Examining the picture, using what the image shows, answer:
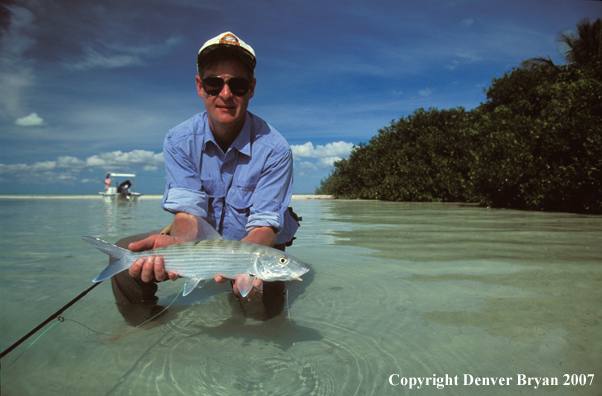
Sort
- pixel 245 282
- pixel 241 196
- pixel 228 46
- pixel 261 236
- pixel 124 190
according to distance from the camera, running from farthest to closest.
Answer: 1. pixel 124 190
2. pixel 241 196
3. pixel 228 46
4. pixel 261 236
5. pixel 245 282

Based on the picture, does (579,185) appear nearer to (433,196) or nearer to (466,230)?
(466,230)

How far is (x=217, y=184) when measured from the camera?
10.7 ft

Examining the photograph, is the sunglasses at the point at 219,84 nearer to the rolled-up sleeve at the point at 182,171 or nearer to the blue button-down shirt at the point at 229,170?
the blue button-down shirt at the point at 229,170

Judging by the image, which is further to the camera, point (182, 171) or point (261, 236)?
point (182, 171)

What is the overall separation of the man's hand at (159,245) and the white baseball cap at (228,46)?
1.44 m

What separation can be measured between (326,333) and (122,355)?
1.33 meters

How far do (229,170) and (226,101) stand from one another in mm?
665

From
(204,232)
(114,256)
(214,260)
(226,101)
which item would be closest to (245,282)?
(214,260)

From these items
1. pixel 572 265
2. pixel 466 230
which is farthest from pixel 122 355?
pixel 466 230

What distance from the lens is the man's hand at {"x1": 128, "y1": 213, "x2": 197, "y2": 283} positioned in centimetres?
228

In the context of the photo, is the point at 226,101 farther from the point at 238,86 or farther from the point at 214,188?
the point at 214,188

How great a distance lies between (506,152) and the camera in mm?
12906

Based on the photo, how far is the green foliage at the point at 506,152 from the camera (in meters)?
10.0

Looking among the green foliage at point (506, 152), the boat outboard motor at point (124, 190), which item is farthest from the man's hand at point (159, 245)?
the boat outboard motor at point (124, 190)
